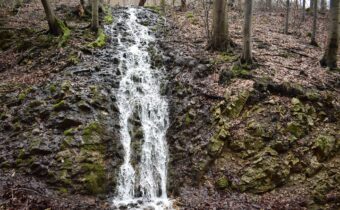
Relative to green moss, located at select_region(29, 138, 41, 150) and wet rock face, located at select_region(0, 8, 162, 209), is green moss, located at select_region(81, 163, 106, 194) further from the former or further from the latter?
green moss, located at select_region(29, 138, 41, 150)

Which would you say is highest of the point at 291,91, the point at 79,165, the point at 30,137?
the point at 291,91

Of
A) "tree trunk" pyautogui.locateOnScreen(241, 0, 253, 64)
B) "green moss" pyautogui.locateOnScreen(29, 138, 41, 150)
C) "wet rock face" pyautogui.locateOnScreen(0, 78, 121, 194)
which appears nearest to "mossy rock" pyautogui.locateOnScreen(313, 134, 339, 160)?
"tree trunk" pyautogui.locateOnScreen(241, 0, 253, 64)

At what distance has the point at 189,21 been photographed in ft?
61.3

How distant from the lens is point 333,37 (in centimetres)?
1170

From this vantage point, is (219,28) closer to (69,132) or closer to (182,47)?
(182,47)

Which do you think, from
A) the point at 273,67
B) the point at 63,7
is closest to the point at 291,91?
the point at 273,67

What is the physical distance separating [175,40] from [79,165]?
8440mm

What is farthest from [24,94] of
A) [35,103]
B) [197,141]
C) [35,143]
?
[197,141]

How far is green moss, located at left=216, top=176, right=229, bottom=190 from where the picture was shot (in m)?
8.67

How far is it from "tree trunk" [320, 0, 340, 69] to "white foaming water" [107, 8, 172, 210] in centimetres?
669

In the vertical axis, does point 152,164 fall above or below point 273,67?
below

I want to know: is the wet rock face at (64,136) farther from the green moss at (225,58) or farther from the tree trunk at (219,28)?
the tree trunk at (219,28)

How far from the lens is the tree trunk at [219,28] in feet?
43.8

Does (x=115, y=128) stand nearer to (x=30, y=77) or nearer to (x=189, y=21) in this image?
(x=30, y=77)
